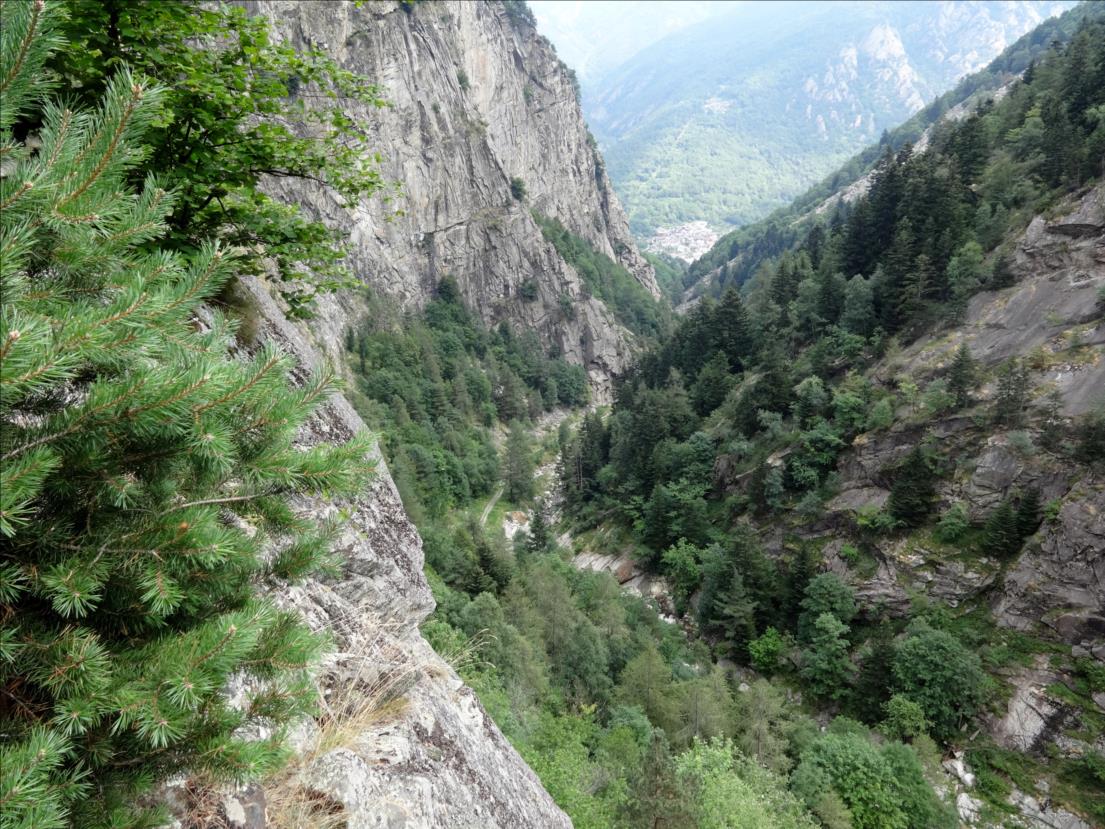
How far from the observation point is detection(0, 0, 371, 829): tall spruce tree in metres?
1.93

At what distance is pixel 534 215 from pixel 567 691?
109 meters

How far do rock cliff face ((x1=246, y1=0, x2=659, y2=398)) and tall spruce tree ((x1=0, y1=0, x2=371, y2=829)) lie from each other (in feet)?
234

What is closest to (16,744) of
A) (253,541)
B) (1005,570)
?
(253,541)

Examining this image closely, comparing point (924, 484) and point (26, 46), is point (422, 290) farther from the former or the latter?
point (26, 46)

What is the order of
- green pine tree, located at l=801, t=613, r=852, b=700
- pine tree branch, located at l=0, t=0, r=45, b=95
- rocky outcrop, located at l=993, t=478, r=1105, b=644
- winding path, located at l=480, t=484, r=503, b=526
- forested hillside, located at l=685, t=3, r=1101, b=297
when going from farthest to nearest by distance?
forested hillside, located at l=685, t=3, r=1101, b=297 → winding path, located at l=480, t=484, r=503, b=526 → green pine tree, located at l=801, t=613, r=852, b=700 → rocky outcrop, located at l=993, t=478, r=1105, b=644 → pine tree branch, located at l=0, t=0, r=45, b=95

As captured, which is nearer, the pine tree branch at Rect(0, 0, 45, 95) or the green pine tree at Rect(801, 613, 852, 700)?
the pine tree branch at Rect(0, 0, 45, 95)

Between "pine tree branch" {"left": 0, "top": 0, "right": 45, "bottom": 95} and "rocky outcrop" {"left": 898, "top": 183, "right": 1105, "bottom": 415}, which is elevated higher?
"pine tree branch" {"left": 0, "top": 0, "right": 45, "bottom": 95}

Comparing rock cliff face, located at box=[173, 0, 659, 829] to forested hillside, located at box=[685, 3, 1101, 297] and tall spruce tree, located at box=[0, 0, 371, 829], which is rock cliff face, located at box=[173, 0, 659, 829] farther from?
forested hillside, located at box=[685, 3, 1101, 297]

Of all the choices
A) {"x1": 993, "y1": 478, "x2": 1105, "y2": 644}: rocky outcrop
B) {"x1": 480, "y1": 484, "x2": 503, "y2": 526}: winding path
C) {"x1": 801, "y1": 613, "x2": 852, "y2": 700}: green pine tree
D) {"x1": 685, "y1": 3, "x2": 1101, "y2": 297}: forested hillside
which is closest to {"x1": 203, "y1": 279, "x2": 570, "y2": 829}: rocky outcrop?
{"x1": 801, "y1": 613, "x2": 852, "y2": 700}: green pine tree

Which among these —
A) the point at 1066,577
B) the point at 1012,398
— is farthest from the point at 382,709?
the point at 1012,398

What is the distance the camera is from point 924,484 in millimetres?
33812

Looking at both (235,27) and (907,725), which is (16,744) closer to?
(235,27)

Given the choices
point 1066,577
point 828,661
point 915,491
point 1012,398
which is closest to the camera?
point 1066,577

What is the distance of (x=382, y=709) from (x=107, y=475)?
4.31 metres
